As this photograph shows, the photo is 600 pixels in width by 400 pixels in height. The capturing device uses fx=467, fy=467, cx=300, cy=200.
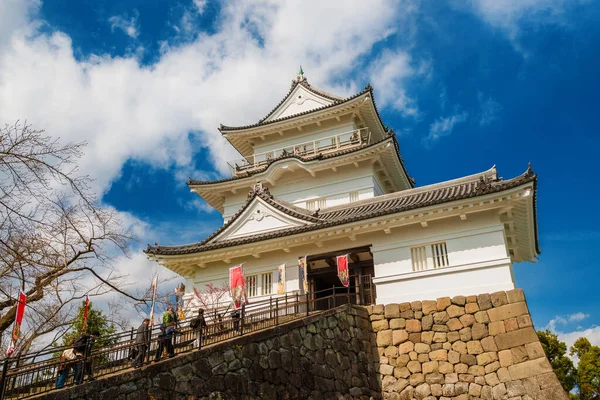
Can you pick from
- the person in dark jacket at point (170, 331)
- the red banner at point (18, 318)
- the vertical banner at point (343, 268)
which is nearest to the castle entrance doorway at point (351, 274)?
the vertical banner at point (343, 268)

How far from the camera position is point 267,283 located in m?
17.0

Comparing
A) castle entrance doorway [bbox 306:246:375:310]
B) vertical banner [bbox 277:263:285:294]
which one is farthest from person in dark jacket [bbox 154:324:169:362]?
castle entrance doorway [bbox 306:246:375:310]

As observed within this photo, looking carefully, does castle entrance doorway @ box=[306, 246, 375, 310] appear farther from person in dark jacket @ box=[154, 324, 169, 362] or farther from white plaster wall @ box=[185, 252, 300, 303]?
person in dark jacket @ box=[154, 324, 169, 362]

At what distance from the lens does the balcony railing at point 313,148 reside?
23250mm

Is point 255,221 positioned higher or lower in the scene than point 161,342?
higher

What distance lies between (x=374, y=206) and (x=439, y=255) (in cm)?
386

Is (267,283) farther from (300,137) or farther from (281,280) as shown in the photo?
(300,137)

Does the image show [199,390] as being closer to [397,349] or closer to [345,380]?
[345,380]

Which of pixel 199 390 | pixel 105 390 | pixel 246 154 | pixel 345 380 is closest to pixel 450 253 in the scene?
pixel 345 380

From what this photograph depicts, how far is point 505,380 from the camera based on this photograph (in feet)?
39.3

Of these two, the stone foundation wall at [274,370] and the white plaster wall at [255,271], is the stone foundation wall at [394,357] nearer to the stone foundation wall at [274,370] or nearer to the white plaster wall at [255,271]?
the stone foundation wall at [274,370]

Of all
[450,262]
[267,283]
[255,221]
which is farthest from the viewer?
[255,221]

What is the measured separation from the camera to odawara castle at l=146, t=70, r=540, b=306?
13953mm

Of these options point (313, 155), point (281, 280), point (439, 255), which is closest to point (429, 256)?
point (439, 255)
